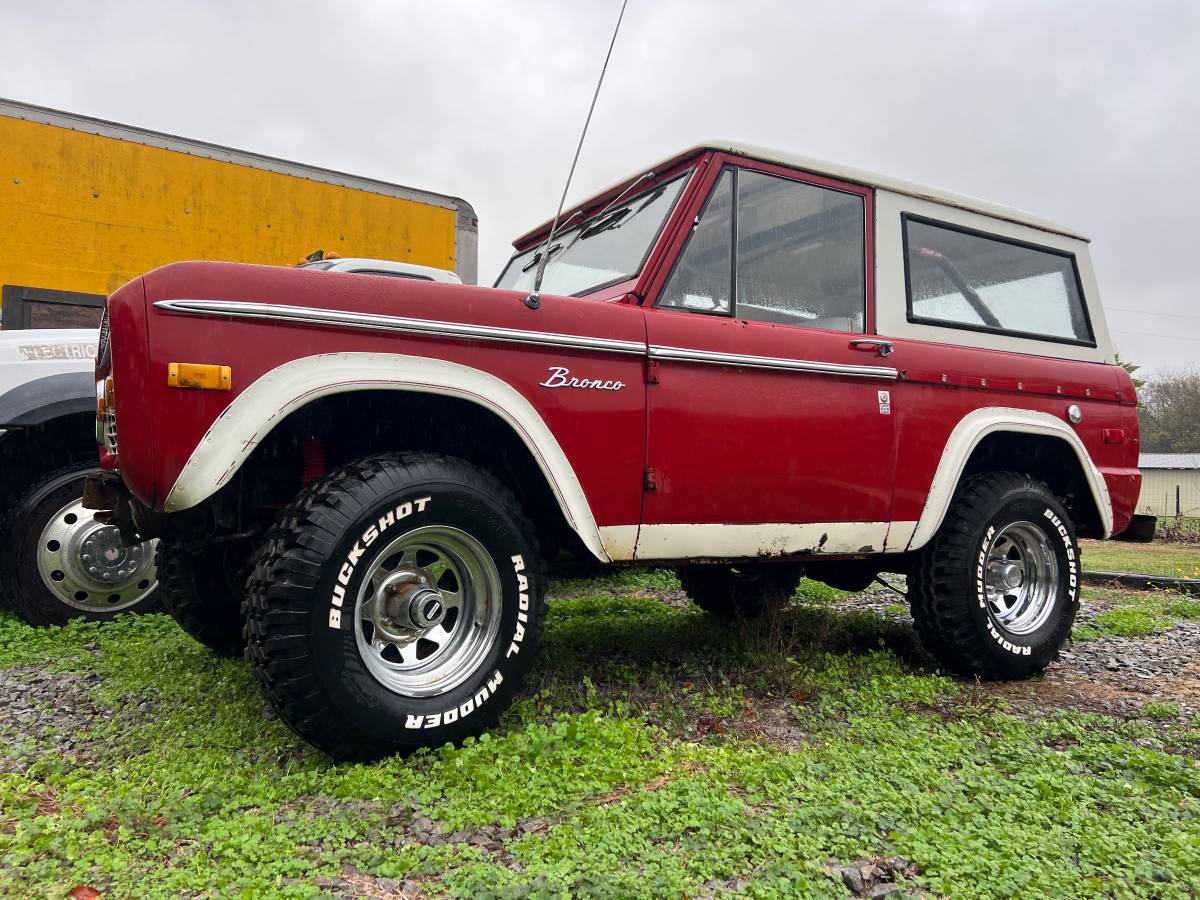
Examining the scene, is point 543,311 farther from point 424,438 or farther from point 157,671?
point 157,671

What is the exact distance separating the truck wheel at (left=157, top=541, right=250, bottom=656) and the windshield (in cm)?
185

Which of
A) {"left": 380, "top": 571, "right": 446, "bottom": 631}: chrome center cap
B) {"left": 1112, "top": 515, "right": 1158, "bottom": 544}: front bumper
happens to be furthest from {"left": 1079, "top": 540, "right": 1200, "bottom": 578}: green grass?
{"left": 380, "top": 571, "right": 446, "bottom": 631}: chrome center cap

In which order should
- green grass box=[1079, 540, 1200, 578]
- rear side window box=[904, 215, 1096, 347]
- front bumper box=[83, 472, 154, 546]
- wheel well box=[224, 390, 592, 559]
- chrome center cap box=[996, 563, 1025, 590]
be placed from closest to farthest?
wheel well box=[224, 390, 592, 559] < front bumper box=[83, 472, 154, 546] < rear side window box=[904, 215, 1096, 347] < chrome center cap box=[996, 563, 1025, 590] < green grass box=[1079, 540, 1200, 578]

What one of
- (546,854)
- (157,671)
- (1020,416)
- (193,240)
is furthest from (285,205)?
(546,854)

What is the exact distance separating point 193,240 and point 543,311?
4.53 meters

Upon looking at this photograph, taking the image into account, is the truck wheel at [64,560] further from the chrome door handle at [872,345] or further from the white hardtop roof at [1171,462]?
the white hardtop roof at [1171,462]

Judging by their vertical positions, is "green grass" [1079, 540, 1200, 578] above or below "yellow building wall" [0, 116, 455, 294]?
below

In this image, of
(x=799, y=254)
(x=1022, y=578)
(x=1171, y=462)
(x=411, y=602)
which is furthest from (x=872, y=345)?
(x=1171, y=462)

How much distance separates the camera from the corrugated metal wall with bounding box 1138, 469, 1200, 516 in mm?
31031

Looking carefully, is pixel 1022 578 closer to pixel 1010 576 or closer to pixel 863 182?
pixel 1010 576

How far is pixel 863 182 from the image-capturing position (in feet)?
12.4

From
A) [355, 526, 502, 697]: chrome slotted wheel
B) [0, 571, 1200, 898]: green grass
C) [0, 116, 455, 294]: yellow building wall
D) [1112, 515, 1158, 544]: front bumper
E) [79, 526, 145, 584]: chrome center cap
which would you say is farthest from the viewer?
[0, 116, 455, 294]: yellow building wall

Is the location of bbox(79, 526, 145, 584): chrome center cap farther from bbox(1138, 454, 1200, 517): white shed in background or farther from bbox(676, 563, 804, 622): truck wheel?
bbox(1138, 454, 1200, 517): white shed in background

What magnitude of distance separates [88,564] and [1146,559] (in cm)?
1304
